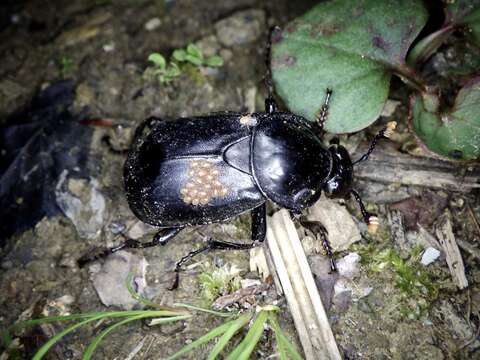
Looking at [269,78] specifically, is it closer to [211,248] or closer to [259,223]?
[259,223]

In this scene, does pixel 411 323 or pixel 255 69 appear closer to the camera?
pixel 411 323

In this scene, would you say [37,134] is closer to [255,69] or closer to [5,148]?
[5,148]

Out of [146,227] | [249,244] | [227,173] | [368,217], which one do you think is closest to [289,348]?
[249,244]

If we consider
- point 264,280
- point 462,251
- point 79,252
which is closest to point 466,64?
point 462,251

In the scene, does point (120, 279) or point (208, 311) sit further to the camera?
point (120, 279)

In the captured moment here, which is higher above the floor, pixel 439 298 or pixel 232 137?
pixel 232 137

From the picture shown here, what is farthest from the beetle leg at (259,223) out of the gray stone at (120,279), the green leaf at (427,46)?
the green leaf at (427,46)
